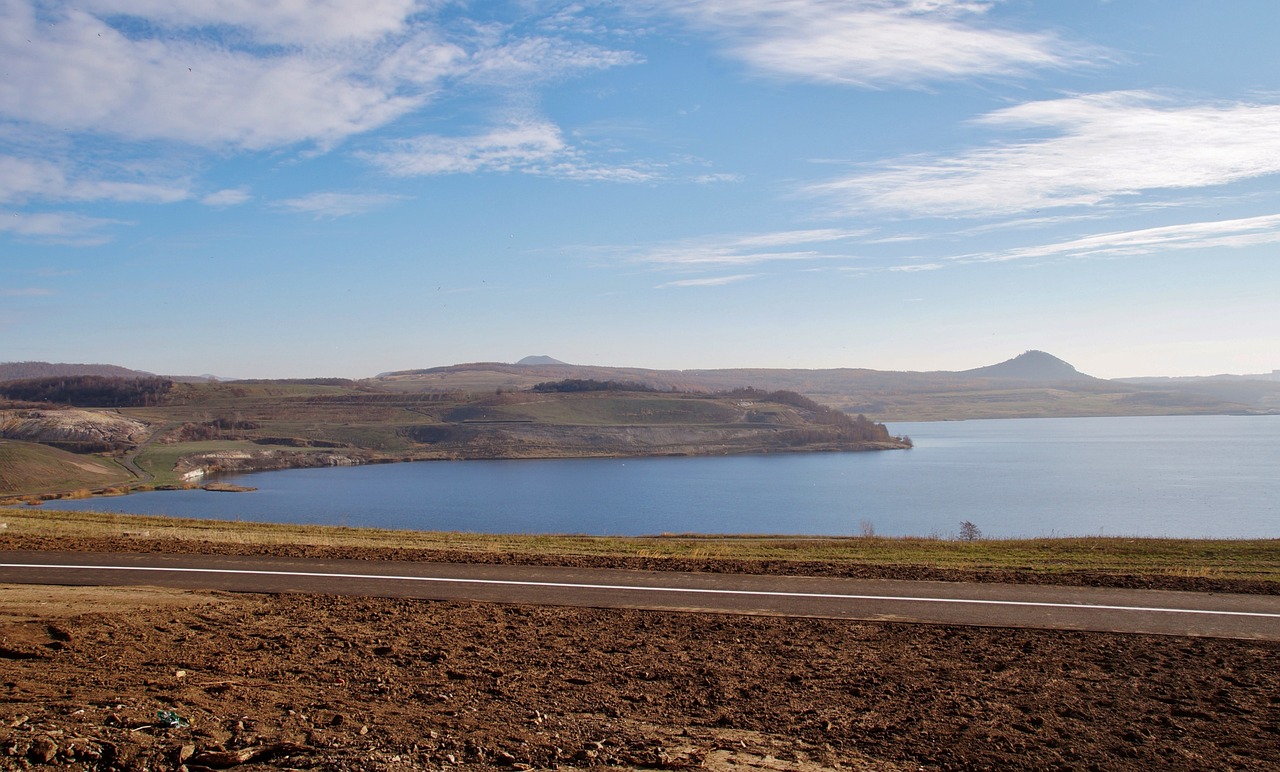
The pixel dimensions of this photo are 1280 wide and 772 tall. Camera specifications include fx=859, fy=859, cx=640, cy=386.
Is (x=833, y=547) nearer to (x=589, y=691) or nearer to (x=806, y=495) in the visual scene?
(x=589, y=691)

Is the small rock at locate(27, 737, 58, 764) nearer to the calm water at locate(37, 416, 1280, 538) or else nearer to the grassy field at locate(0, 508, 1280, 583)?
the grassy field at locate(0, 508, 1280, 583)

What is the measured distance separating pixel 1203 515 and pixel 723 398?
121m

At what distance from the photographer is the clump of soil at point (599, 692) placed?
18.0 ft

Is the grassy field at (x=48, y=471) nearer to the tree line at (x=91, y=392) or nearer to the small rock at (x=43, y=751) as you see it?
the tree line at (x=91, y=392)

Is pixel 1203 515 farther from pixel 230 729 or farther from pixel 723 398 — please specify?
pixel 723 398

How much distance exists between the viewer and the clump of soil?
549 cm

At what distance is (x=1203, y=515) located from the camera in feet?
176

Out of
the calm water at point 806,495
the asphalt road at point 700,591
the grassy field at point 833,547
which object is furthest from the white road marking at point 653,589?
the calm water at point 806,495

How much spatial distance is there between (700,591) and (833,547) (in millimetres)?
8190

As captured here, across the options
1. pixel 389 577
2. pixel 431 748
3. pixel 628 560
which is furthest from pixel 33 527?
pixel 431 748

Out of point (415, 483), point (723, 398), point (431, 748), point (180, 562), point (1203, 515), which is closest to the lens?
point (431, 748)

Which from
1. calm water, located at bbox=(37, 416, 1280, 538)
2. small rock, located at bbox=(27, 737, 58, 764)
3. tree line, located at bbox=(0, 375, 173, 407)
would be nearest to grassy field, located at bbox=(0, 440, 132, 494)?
calm water, located at bbox=(37, 416, 1280, 538)

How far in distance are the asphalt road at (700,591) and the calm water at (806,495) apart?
2750cm

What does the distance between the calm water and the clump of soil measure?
31.8 metres
